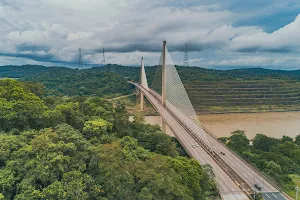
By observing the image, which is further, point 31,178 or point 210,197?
point 210,197

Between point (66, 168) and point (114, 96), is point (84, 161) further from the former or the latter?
point (114, 96)

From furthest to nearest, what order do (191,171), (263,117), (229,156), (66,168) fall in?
(263,117) → (229,156) → (191,171) → (66,168)

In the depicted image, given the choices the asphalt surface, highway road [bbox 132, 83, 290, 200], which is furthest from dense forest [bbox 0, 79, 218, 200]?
the asphalt surface

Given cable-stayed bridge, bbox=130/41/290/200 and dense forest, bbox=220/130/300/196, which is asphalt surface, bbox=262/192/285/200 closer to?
cable-stayed bridge, bbox=130/41/290/200

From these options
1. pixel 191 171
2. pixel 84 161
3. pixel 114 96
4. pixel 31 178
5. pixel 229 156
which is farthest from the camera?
pixel 114 96

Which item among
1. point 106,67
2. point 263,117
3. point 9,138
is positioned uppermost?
point 106,67

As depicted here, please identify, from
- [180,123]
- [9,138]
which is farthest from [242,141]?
[9,138]

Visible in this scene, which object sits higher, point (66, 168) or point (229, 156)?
point (66, 168)
